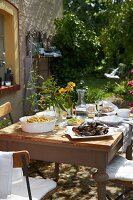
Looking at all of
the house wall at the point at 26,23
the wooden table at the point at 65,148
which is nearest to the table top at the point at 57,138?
the wooden table at the point at 65,148

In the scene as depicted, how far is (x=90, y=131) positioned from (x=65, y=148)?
242mm

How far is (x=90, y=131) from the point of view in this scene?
2.62 meters

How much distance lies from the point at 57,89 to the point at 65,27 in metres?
4.66

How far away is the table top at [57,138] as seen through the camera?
95.6 inches

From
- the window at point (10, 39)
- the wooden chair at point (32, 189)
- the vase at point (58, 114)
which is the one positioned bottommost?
the wooden chair at point (32, 189)

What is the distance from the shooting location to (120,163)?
294 cm

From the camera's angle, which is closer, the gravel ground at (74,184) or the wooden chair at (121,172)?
the wooden chair at (121,172)

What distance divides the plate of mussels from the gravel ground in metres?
1.02

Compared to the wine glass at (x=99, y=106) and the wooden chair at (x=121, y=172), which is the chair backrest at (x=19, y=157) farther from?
the wine glass at (x=99, y=106)

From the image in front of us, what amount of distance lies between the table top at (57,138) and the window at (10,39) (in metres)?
3.24

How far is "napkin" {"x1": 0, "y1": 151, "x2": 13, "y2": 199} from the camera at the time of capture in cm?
200

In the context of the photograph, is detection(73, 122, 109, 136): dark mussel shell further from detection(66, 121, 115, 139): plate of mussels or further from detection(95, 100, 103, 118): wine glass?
detection(95, 100, 103, 118): wine glass

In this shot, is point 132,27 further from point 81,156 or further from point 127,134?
point 81,156

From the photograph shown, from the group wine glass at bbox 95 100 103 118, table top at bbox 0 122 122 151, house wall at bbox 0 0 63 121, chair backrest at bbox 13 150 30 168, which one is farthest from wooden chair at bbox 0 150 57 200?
house wall at bbox 0 0 63 121
